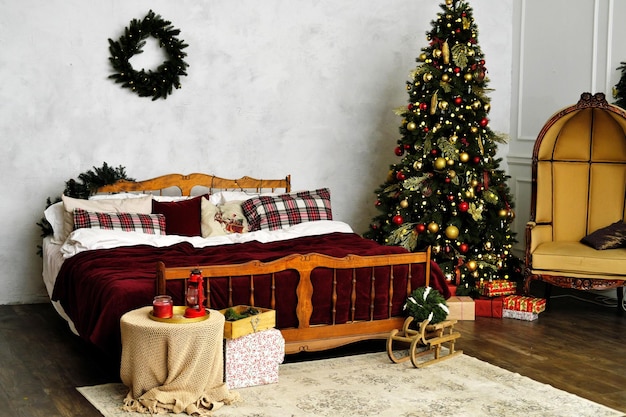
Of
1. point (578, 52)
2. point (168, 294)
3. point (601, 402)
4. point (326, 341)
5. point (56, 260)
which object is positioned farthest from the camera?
point (578, 52)

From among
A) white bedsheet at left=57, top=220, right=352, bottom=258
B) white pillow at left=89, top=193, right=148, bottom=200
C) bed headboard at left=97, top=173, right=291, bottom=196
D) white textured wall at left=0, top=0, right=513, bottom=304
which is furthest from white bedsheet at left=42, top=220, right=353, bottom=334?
bed headboard at left=97, top=173, right=291, bottom=196

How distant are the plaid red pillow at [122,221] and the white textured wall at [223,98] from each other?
0.80 metres

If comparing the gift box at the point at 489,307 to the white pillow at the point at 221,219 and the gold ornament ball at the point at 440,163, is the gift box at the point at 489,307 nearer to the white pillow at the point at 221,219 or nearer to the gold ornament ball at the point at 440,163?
the gold ornament ball at the point at 440,163

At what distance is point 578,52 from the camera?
7.11 m

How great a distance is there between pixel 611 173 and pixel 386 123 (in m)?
2.14

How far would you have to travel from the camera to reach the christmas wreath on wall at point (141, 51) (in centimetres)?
647

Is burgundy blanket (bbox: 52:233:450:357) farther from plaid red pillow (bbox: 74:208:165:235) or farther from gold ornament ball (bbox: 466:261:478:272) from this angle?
gold ornament ball (bbox: 466:261:478:272)

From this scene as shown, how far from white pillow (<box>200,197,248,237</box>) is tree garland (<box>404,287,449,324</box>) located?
1.75 metres

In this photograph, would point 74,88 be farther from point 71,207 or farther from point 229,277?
point 229,277

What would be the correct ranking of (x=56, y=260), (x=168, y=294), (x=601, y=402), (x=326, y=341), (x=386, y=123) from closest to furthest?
(x=601, y=402) < (x=168, y=294) < (x=326, y=341) < (x=56, y=260) < (x=386, y=123)

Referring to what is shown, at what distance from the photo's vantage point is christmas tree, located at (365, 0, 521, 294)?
20.9 feet

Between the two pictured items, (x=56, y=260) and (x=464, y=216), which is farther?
(x=464, y=216)

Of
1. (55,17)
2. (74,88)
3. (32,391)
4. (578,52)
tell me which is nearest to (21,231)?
(74,88)

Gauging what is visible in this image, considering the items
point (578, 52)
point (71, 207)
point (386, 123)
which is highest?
point (578, 52)
